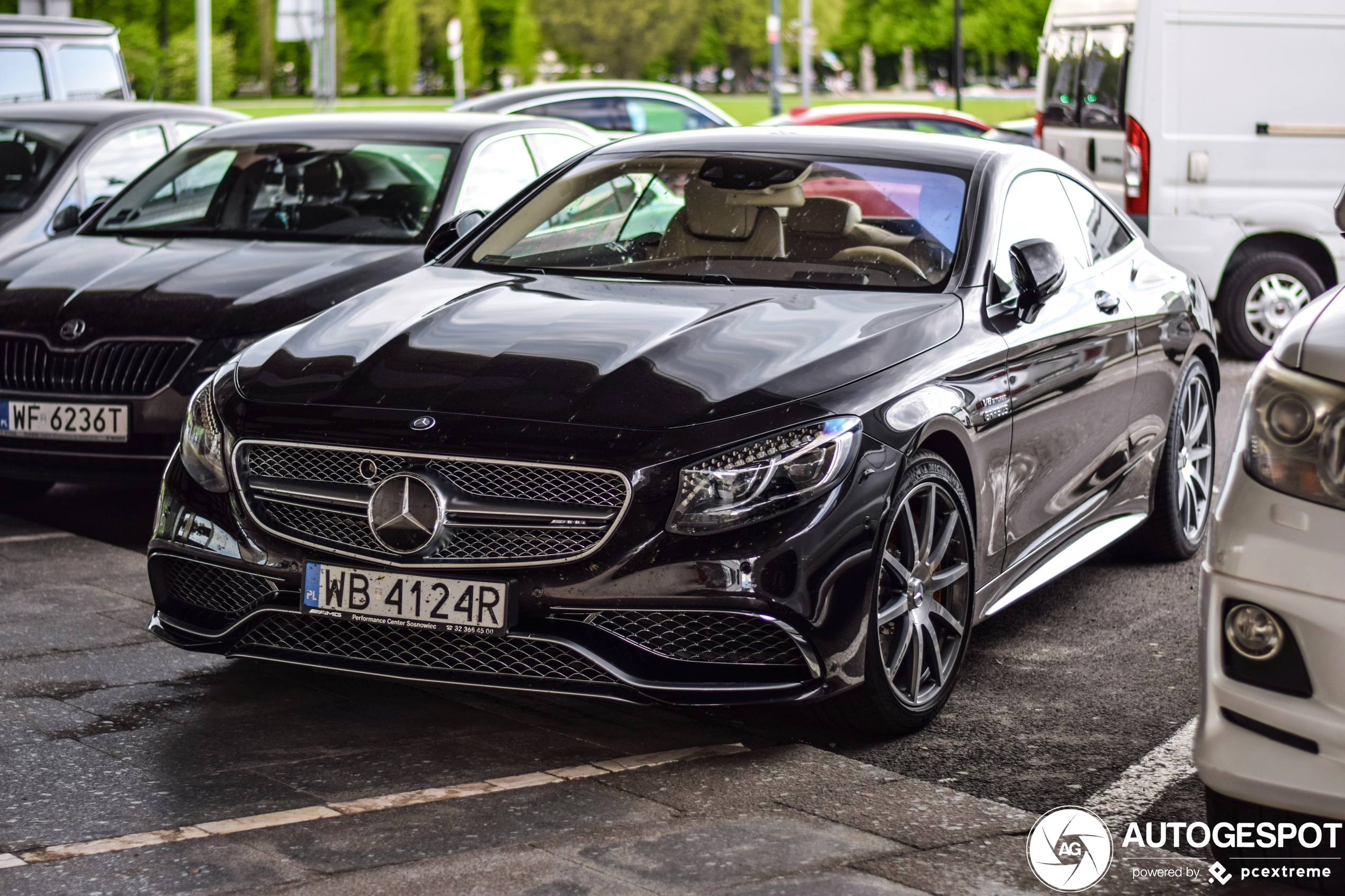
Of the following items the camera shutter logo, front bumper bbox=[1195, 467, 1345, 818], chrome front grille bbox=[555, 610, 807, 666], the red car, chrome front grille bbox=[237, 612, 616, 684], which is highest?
the red car

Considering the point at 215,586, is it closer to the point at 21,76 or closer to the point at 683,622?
the point at 683,622

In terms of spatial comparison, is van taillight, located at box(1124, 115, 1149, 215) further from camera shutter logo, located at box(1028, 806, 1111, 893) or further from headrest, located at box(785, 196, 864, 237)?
camera shutter logo, located at box(1028, 806, 1111, 893)

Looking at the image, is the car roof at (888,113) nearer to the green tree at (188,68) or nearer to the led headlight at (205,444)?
the led headlight at (205,444)

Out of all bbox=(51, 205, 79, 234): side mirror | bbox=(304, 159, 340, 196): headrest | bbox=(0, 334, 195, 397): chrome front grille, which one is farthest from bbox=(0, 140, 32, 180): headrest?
bbox=(0, 334, 195, 397): chrome front grille

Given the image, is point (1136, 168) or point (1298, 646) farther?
point (1136, 168)

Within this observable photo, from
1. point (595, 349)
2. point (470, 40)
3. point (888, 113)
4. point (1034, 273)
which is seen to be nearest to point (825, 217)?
point (1034, 273)

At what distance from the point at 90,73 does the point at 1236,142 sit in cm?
807

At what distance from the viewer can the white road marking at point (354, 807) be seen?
3.58m

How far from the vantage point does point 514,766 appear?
414 centimetres

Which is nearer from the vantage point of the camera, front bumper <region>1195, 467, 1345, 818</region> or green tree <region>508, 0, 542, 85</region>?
front bumper <region>1195, 467, 1345, 818</region>

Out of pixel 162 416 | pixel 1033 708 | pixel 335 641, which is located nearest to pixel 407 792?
pixel 335 641

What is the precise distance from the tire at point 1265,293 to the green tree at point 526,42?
8183 centimetres

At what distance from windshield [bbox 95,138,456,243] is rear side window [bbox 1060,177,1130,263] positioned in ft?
9.35

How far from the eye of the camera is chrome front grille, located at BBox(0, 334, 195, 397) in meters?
6.48
